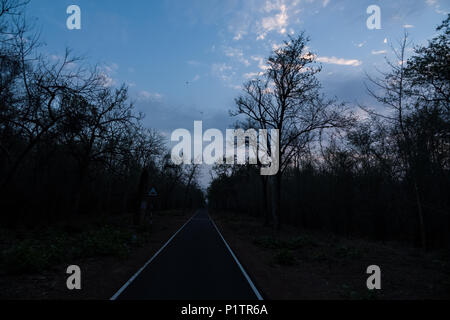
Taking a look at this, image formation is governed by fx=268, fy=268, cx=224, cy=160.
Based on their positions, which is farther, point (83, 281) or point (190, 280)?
point (83, 281)

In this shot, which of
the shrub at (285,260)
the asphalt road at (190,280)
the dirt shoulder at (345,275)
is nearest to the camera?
the asphalt road at (190,280)

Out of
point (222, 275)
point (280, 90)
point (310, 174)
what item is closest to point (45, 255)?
point (222, 275)

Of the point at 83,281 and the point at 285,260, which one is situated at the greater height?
the point at 83,281

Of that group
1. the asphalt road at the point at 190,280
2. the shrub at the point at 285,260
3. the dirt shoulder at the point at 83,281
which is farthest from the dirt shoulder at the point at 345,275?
the dirt shoulder at the point at 83,281

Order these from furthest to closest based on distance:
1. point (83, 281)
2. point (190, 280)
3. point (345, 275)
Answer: point (345, 275), point (83, 281), point (190, 280)

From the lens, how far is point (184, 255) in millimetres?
11531

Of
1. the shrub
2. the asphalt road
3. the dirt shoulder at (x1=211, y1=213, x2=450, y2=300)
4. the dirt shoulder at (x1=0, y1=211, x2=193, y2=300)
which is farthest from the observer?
the shrub

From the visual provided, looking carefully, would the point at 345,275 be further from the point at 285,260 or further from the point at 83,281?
the point at 83,281

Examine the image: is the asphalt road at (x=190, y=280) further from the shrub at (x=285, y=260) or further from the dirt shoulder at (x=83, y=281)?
the shrub at (x=285, y=260)

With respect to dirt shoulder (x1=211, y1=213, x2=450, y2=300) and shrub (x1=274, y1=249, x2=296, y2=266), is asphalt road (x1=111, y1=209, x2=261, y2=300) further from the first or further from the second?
shrub (x1=274, y1=249, x2=296, y2=266)

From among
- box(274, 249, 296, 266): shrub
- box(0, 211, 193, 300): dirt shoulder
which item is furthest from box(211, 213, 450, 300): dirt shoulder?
box(0, 211, 193, 300): dirt shoulder

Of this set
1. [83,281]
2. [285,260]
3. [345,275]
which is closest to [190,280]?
[83,281]

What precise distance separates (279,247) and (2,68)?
16.1 meters
